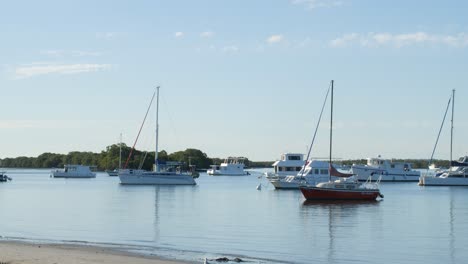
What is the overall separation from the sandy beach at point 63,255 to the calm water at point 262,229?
7.58 ft

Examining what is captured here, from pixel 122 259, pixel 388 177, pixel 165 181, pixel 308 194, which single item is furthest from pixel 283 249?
pixel 388 177

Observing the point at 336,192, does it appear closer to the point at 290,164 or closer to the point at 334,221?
the point at 334,221

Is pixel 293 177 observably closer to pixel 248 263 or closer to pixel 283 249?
pixel 283 249

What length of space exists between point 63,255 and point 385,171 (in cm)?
11556

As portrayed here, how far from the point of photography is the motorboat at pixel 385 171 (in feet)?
440

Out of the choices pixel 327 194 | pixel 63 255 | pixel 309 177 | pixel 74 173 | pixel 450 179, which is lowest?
pixel 63 255

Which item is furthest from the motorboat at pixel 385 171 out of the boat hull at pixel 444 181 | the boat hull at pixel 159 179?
the boat hull at pixel 159 179

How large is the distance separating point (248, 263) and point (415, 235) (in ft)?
55.8

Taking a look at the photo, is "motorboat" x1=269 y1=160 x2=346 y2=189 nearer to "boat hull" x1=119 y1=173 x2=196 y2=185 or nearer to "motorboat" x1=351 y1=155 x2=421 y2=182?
"boat hull" x1=119 y1=173 x2=196 y2=185

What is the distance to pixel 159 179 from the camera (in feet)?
378

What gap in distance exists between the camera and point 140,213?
5928 centimetres

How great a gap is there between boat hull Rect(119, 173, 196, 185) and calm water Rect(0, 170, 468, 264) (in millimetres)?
41773

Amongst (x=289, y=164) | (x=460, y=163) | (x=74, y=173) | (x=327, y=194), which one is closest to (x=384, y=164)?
(x=460, y=163)

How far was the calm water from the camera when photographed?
35.0 m
